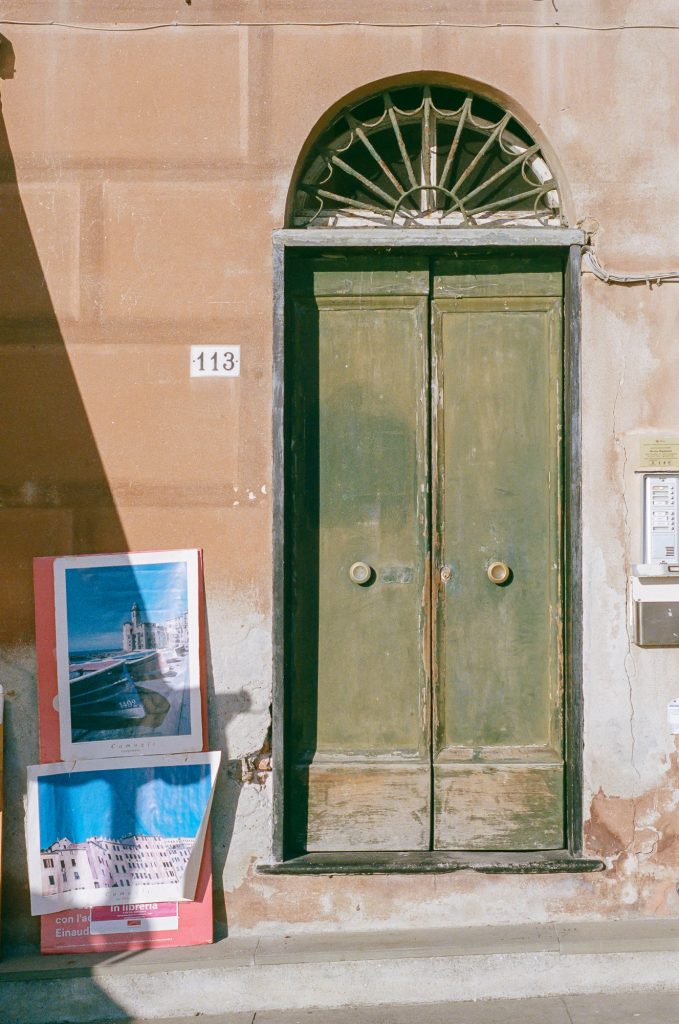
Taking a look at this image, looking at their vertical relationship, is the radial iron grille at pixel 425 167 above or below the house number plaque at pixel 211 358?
above

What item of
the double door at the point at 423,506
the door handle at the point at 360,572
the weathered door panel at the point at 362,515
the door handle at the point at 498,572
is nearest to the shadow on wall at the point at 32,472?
the weathered door panel at the point at 362,515

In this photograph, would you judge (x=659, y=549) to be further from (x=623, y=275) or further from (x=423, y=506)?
(x=623, y=275)

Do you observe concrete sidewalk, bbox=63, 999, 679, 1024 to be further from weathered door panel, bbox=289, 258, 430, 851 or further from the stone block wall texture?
weathered door panel, bbox=289, 258, 430, 851

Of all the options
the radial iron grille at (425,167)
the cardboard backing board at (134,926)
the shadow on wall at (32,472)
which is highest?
the radial iron grille at (425,167)

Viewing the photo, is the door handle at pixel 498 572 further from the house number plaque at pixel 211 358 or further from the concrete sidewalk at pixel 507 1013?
the concrete sidewalk at pixel 507 1013

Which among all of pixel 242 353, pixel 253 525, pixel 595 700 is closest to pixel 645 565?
pixel 595 700

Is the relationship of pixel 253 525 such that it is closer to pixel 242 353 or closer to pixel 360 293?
pixel 242 353

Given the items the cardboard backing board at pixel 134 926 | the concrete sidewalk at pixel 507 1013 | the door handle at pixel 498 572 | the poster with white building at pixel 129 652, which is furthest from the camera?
the door handle at pixel 498 572

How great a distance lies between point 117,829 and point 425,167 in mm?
3373

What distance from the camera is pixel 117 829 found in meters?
4.06

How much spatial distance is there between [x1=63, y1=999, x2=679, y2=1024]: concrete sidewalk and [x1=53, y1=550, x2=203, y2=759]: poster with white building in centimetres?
117

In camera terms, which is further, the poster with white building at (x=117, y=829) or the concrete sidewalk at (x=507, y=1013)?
the poster with white building at (x=117, y=829)

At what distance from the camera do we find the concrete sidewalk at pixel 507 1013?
3.66 meters

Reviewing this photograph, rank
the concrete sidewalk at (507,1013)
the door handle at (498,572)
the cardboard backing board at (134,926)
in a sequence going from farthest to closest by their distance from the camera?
the door handle at (498,572)
the cardboard backing board at (134,926)
the concrete sidewalk at (507,1013)
